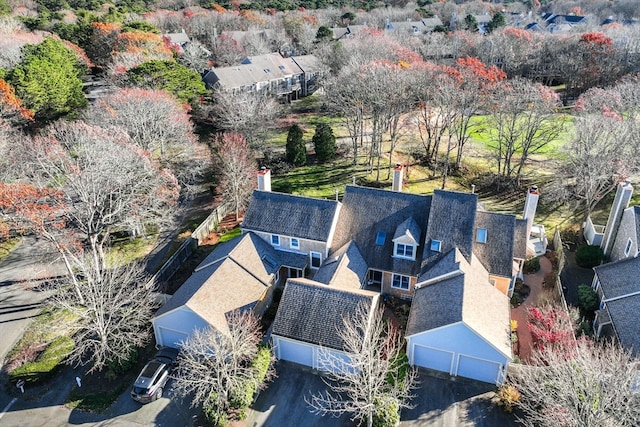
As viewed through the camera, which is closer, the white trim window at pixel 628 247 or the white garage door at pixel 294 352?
the white garage door at pixel 294 352

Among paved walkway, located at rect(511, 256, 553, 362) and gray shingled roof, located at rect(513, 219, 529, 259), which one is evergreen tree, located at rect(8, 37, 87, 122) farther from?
paved walkway, located at rect(511, 256, 553, 362)

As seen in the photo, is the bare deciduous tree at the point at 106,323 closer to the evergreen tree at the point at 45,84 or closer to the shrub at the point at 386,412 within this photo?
the shrub at the point at 386,412

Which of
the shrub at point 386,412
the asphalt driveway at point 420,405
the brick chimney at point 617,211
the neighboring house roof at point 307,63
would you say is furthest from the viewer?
the neighboring house roof at point 307,63

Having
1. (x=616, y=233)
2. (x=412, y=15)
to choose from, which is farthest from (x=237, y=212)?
(x=412, y=15)

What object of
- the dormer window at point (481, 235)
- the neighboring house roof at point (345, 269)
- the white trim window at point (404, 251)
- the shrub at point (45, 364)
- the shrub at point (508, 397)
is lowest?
the shrub at point (45, 364)

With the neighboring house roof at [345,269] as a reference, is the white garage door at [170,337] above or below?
below

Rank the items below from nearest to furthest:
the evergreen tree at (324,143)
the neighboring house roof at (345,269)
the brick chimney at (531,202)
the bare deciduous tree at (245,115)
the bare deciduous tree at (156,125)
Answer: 1. the neighboring house roof at (345,269)
2. the brick chimney at (531,202)
3. the bare deciduous tree at (156,125)
4. the bare deciduous tree at (245,115)
5. the evergreen tree at (324,143)

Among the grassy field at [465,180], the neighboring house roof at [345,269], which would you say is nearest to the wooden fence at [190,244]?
the grassy field at [465,180]
